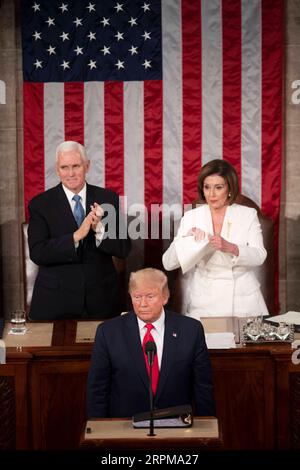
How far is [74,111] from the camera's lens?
7.15 m

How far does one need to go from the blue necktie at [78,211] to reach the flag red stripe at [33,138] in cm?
151

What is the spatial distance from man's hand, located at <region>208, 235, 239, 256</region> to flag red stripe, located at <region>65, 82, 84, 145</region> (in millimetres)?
2031

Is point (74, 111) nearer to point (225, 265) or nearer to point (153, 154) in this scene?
point (153, 154)

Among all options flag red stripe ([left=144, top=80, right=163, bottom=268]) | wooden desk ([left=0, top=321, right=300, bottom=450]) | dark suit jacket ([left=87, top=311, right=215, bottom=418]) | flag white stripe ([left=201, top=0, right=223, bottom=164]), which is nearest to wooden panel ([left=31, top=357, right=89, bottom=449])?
wooden desk ([left=0, top=321, right=300, bottom=450])

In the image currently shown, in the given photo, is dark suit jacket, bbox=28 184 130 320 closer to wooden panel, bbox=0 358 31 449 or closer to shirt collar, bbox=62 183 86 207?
shirt collar, bbox=62 183 86 207

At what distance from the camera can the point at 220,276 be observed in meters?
5.76

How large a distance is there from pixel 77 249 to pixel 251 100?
2.25m

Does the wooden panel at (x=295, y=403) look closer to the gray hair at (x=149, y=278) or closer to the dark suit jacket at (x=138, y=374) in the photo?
the dark suit jacket at (x=138, y=374)

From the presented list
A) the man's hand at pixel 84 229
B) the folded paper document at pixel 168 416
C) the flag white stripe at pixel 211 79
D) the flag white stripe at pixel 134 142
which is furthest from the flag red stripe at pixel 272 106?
the folded paper document at pixel 168 416

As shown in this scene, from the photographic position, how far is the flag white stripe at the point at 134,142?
23.3 feet

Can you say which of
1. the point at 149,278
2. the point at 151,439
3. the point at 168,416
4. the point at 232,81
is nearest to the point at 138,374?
the point at 149,278

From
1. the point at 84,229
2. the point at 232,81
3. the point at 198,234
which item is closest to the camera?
the point at 84,229

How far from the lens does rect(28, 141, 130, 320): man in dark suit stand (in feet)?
18.4
